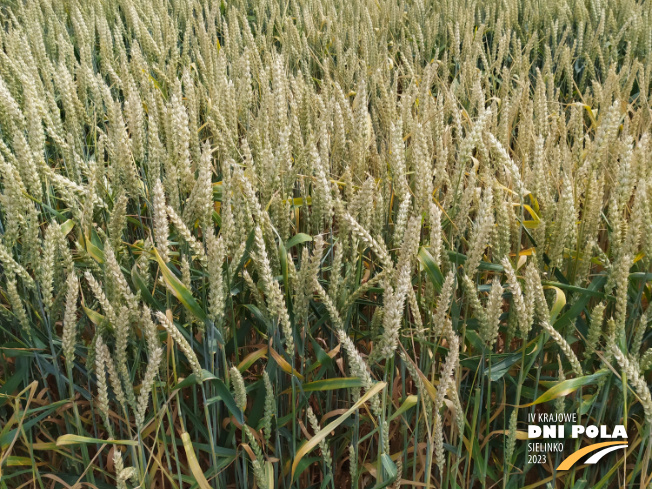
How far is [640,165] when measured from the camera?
3.55ft

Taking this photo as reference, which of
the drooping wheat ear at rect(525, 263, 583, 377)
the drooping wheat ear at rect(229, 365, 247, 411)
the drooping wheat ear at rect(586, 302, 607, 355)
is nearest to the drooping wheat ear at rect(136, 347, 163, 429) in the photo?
the drooping wheat ear at rect(229, 365, 247, 411)

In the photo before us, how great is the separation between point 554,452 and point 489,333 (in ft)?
1.29

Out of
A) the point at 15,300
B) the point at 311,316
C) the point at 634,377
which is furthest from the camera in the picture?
the point at 311,316

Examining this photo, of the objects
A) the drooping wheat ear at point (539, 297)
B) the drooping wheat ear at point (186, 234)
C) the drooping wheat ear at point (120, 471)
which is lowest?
the drooping wheat ear at point (120, 471)

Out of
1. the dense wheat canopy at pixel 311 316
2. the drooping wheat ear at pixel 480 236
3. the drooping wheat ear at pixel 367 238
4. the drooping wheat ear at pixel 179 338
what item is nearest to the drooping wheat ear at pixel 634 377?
the dense wheat canopy at pixel 311 316

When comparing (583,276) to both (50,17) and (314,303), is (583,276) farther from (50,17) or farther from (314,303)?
(50,17)

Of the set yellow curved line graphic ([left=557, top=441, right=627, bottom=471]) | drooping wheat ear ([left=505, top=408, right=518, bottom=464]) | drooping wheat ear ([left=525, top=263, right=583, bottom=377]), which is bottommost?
yellow curved line graphic ([left=557, top=441, right=627, bottom=471])

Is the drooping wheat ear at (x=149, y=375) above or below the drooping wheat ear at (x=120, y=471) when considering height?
above

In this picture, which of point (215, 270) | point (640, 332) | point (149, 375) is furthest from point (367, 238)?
point (640, 332)

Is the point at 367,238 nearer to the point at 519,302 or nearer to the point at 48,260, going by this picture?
the point at 519,302

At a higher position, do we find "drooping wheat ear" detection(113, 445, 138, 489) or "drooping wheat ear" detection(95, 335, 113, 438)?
"drooping wheat ear" detection(95, 335, 113, 438)

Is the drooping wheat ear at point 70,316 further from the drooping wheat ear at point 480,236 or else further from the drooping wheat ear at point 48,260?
the drooping wheat ear at point 480,236

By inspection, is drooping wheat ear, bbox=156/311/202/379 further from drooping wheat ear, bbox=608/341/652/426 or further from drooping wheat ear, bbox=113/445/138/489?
drooping wheat ear, bbox=608/341/652/426

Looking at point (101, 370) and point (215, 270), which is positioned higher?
point (215, 270)
